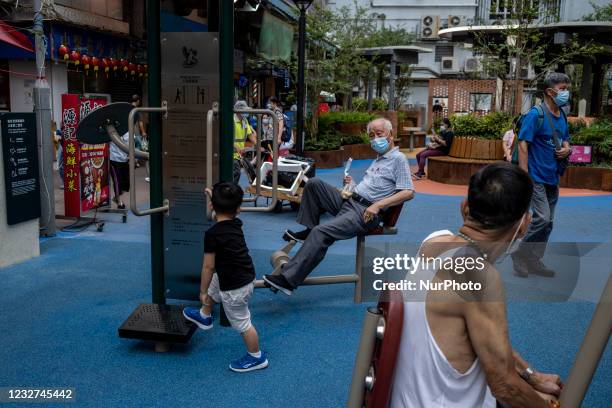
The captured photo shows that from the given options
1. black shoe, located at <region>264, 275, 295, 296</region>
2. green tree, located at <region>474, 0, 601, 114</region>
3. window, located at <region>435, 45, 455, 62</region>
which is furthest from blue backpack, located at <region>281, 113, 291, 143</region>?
window, located at <region>435, 45, 455, 62</region>

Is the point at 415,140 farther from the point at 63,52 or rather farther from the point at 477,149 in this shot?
the point at 63,52

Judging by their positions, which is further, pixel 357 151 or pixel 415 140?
pixel 415 140

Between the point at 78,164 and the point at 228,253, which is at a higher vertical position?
the point at 78,164

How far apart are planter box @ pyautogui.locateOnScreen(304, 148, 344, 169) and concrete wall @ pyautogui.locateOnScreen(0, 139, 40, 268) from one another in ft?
31.2

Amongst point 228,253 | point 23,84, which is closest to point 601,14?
point 23,84

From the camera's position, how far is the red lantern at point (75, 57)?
13.7 m

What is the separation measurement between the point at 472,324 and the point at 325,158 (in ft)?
46.0

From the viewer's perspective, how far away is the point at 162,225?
476cm

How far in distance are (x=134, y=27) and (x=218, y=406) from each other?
15.0m

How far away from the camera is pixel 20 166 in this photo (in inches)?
255

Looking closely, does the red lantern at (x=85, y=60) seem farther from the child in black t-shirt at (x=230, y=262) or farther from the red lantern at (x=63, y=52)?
the child in black t-shirt at (x=230, y=262)

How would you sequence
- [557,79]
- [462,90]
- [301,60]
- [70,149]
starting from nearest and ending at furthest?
[557,79]
[70,149]
[301,60]
[462,90]

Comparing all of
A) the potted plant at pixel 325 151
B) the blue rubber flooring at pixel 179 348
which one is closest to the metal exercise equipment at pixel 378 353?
the blue rubber flooring at pixel 179 348

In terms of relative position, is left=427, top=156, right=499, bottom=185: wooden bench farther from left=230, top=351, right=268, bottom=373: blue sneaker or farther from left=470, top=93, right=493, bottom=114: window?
left=470, top=93, right=493, bottom=114: window
